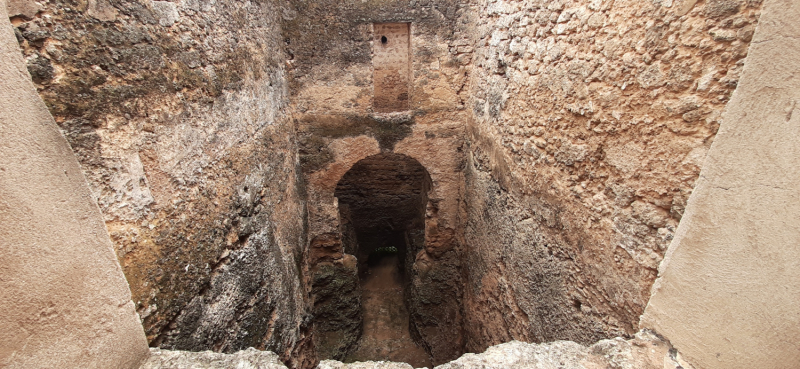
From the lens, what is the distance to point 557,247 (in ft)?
7.41

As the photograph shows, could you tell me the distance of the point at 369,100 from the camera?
168 inches

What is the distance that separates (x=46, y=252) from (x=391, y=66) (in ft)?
12.9

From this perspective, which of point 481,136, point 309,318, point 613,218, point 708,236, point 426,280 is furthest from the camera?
point 426,280

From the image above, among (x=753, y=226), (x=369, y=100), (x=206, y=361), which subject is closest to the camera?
(x=753, y=226)

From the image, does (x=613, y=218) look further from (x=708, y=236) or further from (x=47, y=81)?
(x=47, y=81)

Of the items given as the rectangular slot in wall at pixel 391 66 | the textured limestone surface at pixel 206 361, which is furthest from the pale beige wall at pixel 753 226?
the rectangular slot in wall at pixel 391 66

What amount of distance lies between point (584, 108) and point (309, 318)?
11.6 feet

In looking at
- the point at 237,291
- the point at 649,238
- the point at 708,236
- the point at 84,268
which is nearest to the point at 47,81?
the point at 84,268

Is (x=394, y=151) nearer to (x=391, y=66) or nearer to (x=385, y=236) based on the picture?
(x=391, y=66)

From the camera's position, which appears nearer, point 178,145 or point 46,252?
point 46,252

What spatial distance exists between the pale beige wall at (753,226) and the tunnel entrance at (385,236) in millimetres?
4553

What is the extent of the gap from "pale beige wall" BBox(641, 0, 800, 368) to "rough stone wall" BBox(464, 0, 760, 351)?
26cm

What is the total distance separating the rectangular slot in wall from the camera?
424 cm

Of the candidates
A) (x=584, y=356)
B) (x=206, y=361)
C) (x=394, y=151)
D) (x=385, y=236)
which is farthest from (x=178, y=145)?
(x=385, y=236)
